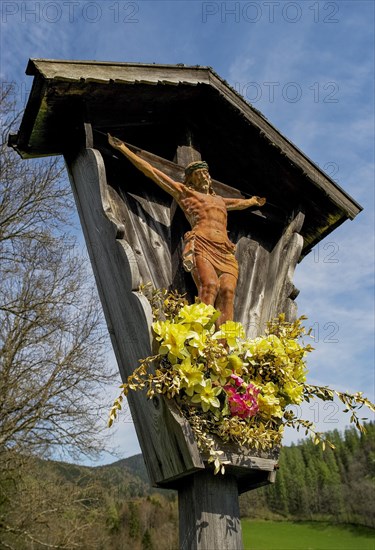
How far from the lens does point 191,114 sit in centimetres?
420

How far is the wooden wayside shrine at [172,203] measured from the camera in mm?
A: 2576

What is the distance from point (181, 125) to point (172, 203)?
28.1 inches

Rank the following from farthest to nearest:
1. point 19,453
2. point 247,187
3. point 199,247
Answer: point 19,453, point 247,187, point 199,247

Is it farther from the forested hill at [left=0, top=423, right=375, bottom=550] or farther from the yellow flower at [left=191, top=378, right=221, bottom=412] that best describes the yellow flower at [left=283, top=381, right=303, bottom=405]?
the forested hill at [left=0, top=423, right=375, bottom=550]

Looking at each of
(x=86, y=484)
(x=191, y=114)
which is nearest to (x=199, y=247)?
(x=191, y=114)

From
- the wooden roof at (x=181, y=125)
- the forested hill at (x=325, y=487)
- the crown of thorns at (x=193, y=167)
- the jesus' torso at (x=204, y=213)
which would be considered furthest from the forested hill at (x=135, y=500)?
the wooden roof at (x=181, y=125)

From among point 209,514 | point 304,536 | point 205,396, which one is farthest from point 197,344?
point 304,536

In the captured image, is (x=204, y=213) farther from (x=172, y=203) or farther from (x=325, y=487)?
(x=325, y=487)

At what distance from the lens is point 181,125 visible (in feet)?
13.6

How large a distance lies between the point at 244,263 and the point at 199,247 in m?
0.70

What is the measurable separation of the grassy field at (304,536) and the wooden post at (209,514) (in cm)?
3467

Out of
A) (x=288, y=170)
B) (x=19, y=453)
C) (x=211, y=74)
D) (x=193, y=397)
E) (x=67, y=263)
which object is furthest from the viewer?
(x=67, y=263)

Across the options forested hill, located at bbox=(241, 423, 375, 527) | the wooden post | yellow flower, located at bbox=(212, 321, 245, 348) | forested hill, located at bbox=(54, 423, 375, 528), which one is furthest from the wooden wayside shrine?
forested hill, located at bbox=(241, 423, 375, 527)

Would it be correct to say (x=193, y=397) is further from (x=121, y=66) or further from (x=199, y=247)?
(x=121, y=66)
